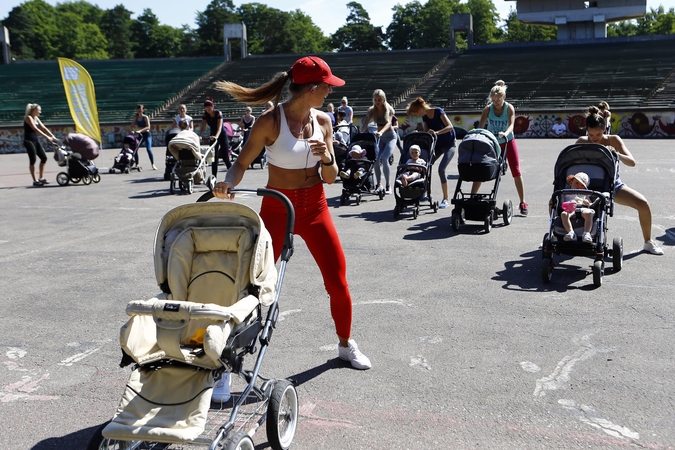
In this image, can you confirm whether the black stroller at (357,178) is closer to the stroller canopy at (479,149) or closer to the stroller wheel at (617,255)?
the stroller canopy at (479,149)

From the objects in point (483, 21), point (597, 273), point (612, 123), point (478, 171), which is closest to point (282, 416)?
point (597, 273)

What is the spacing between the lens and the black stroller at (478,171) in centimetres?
963

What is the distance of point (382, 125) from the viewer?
41.6 ft

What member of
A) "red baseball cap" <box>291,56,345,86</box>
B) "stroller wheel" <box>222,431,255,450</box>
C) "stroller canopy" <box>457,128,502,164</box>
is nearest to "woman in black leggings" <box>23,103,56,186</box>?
"stroller canopy" <box>457,128,502,164</box>

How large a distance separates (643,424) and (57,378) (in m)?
3.62

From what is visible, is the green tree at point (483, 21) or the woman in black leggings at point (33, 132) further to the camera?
the green tree at point (483, 21)

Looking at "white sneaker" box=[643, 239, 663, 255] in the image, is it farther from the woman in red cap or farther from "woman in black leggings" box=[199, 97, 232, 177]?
"woman in black leggings" box=[199, 97, 232, 177]

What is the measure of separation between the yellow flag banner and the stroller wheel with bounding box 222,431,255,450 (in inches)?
726

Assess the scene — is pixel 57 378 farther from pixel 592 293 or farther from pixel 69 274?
pixel 592 293

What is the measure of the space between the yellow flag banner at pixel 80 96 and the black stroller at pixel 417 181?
→ 1178 cm

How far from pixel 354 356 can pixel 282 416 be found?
1150 mm

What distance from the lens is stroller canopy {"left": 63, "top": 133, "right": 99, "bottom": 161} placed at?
640 inches

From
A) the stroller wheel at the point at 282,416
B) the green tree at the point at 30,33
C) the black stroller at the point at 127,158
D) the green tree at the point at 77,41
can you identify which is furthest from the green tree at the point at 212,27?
the stroller wheel at the point at 282,416

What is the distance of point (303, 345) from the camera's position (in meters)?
5.37
